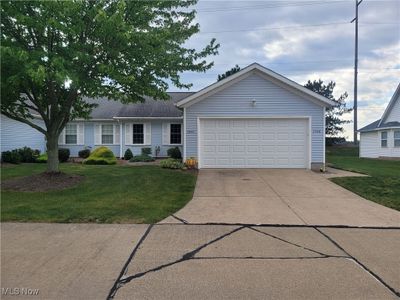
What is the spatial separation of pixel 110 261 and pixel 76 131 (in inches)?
804

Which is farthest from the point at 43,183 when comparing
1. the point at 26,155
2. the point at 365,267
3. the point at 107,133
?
the point at 107,133

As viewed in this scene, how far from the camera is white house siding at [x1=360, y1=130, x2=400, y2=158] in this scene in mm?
27859

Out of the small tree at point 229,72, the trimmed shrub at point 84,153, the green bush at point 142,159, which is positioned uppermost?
the small tree at point 229,72

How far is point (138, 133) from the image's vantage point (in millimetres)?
23516

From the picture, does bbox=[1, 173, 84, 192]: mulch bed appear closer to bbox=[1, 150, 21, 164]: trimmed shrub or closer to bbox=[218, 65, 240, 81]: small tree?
bbox=[1, 150, 21, 164]: trimmed shrub

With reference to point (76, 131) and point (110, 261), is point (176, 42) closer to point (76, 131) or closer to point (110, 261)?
point (110, 261)

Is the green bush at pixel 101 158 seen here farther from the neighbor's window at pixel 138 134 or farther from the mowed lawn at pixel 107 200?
the mowed lawn at pixel 107 200

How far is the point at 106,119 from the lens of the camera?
2356 centimetres

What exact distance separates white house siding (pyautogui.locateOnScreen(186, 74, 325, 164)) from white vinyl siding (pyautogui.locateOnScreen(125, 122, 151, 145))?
7341 millimetres

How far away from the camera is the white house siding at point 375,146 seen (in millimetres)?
27859

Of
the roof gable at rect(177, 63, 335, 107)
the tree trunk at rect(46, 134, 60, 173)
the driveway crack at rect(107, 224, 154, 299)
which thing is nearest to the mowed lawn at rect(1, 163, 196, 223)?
the tree trunk at rect(46, 134, 60, 173)

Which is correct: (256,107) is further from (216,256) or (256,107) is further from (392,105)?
(392,105)

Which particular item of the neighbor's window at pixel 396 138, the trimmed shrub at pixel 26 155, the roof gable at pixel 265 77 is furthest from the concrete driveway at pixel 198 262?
the neighbor's window at pixel 396 138

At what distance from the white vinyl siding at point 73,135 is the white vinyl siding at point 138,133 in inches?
122
